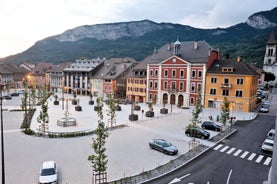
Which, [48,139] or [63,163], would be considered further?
[48,139]

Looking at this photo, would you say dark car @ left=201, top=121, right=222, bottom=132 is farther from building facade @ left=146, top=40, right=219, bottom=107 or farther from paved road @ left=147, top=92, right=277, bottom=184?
building facade @ left=146, top=40, right=219, bottom=107

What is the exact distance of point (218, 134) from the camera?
96.3 ft

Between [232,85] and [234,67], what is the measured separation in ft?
14.6

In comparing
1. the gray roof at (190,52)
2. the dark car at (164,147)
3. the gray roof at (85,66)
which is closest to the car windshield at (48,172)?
the dark car at (164,147)

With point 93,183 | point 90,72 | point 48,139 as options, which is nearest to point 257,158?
point 93,183


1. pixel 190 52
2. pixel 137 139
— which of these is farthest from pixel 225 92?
pixel 137 139

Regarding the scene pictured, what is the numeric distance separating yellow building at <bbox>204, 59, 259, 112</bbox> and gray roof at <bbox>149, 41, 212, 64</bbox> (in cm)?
Answer: 388

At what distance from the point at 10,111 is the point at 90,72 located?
3748 centimetres

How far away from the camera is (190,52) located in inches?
2215

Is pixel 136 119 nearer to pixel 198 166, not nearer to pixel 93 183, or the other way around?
pixel 198 166

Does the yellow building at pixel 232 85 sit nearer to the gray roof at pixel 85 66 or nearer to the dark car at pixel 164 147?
the dark car at pixel 164 147

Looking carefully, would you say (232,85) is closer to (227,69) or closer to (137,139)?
(227,69)

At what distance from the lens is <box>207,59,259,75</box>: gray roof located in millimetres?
46875

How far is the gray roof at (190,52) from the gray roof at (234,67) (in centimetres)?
314
